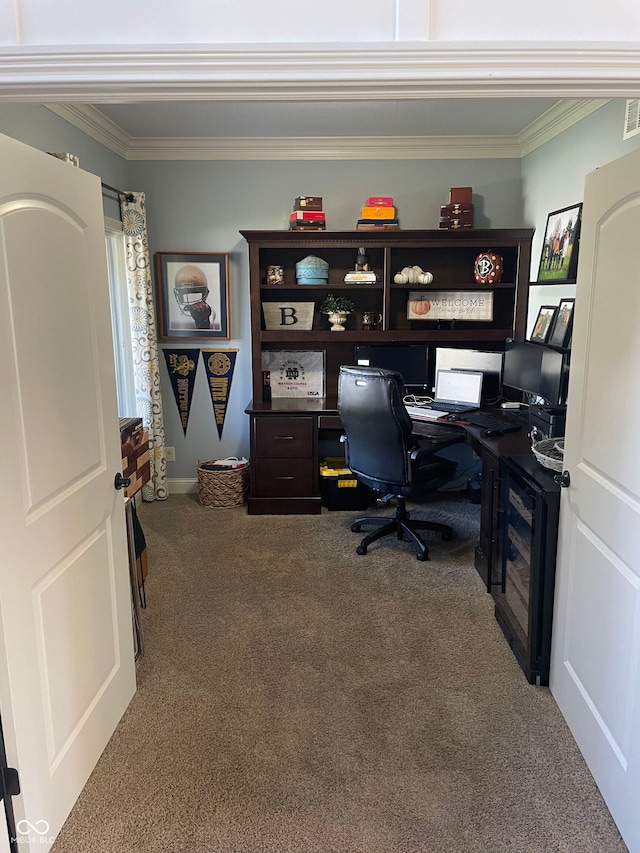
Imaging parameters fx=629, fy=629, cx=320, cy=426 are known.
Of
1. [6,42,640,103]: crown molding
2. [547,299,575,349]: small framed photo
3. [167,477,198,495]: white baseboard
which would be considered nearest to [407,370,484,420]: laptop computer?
[547,299,575,349]: small framed photo

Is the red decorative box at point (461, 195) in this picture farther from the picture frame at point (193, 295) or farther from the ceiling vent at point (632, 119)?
the picture frame at point (193, 295)

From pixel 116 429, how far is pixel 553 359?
2.10 metres

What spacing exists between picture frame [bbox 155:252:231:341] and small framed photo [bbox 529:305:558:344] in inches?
81.8

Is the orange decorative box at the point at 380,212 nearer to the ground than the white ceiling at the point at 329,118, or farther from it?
nearer to the ground

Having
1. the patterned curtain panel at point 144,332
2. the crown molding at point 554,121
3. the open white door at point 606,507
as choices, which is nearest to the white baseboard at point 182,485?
the patterned curtain panel at point 144,332

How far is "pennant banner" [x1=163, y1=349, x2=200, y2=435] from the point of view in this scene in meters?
4.51

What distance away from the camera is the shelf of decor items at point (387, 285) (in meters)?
4.07

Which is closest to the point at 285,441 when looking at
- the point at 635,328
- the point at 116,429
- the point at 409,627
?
the point at 409,627

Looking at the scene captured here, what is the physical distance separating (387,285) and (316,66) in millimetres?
3023

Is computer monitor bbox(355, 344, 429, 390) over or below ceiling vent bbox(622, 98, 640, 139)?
below

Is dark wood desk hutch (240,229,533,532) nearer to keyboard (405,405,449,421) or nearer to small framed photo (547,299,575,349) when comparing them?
keyboard (405,405,449,421)

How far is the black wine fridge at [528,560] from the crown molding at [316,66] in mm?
1395

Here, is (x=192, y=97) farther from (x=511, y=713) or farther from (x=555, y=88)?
(x=511, y=713)

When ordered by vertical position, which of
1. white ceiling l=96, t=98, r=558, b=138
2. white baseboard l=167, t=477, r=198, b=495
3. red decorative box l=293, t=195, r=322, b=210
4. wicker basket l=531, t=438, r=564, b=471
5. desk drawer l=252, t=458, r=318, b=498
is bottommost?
white baseboard l=167, t=477, r=198, b=495
